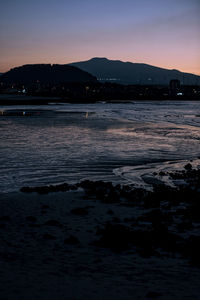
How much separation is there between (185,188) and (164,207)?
2.07 metres

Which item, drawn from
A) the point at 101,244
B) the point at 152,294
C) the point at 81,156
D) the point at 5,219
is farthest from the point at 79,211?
the point at 81,156

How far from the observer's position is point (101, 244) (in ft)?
25.7

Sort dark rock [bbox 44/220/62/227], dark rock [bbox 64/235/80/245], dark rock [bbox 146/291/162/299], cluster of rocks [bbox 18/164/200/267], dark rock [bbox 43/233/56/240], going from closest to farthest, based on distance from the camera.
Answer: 1. dark rock [bbox 146/291/162/299]
2. cluster of rocks [bbox 18/164/200/267]
3. dark rock [bbox 64/235/80/245]
4. dark rock [bbox 43/233/56/240]
5. dark rock [bbox 44/220/62/227]

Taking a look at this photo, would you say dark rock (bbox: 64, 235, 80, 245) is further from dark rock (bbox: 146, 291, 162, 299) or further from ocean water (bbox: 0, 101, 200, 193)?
ocean water (bbox: 0, 101, 200, 193)

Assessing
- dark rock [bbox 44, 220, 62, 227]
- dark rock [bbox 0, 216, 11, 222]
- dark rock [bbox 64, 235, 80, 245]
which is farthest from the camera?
dark rock [bbox 0, 216, 11, 222]

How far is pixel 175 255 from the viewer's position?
731cm

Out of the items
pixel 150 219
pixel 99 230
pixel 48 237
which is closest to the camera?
pixel 48 237

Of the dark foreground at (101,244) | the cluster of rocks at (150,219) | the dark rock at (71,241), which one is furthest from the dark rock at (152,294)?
the dark rock at (71,241)

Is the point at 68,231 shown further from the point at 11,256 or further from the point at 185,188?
the point at 185,188

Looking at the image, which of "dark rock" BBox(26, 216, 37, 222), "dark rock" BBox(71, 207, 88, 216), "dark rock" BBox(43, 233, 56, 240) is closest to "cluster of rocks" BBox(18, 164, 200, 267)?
"dark rock" BBox(71, 207, 88, 216)

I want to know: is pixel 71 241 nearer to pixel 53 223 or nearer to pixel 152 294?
pixel 53 223

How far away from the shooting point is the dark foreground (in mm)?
6113

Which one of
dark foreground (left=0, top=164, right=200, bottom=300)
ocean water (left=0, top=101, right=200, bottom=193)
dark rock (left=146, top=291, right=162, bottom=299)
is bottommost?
dark rock (left=146, top=291, right=162, bottom=299)

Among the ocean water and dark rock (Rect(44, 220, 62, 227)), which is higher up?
the ocean water
